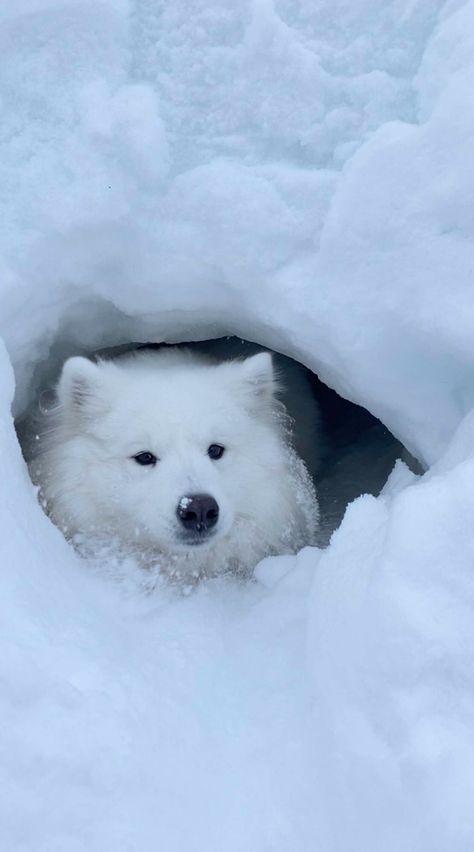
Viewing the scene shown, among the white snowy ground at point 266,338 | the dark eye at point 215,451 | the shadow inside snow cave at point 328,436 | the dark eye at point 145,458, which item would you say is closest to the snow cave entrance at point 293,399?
the shadow inside snow cave at point 328,436

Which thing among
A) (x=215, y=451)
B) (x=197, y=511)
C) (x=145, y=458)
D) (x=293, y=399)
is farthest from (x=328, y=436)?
(x=197, y=511)

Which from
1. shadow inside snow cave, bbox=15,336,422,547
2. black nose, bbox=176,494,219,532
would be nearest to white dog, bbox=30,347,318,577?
black nose, bbox=176,494,219,532

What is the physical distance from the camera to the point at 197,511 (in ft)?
11.4

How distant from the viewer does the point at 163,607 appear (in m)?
3.29

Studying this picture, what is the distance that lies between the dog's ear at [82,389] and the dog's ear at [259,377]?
2.23 ft

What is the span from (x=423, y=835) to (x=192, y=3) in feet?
9.82

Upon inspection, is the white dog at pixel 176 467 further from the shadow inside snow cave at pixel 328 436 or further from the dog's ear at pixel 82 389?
the shadow inside snow cave at pixel 328 436

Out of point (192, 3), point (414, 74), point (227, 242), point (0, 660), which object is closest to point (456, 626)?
point (0, 660)

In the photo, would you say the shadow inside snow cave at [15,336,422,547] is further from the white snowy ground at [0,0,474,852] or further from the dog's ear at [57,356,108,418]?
the white snowy ground at [0,0,474,852]

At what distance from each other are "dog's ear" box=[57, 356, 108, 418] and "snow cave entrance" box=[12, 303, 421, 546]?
0.17 meters

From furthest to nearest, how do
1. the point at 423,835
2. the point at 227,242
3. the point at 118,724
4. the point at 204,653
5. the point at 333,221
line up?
the point at 227,242
the point at 333,221
the point at 204,653
the point at 118,724
the point at 423,835

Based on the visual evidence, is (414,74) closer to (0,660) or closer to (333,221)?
(333,221)

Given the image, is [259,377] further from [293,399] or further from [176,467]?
[293,399]

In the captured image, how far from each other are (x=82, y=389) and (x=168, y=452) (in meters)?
0.56
